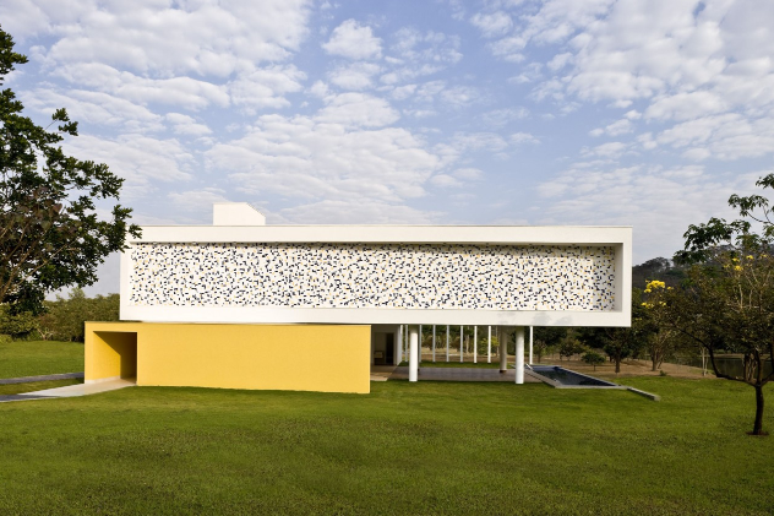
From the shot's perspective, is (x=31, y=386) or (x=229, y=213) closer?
(x=31, y=386)

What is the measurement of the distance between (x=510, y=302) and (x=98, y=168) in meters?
14.0

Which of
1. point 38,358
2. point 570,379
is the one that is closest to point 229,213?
point 38,358

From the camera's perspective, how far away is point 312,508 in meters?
6.32

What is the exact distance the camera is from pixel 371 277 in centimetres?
1900

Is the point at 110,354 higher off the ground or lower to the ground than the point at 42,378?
higher

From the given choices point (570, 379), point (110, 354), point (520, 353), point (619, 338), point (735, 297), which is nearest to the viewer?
point (735, 297)

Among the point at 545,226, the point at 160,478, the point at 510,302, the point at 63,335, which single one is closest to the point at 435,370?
the point at 510,302

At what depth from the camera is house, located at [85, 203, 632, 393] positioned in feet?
60.4

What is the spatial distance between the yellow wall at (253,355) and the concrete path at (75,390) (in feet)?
3.16

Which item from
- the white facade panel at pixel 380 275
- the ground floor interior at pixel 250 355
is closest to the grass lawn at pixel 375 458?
the ground floor interior at pixel 250 355

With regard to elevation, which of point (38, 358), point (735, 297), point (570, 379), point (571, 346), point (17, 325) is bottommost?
point (38, 358)

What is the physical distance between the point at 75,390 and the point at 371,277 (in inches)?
405

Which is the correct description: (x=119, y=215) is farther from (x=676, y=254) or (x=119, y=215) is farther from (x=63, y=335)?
(x=63, y=335)

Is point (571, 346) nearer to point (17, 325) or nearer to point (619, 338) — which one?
point (619, 338)
